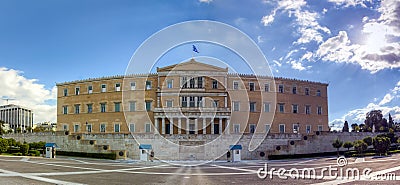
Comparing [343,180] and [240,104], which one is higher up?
[240,104]

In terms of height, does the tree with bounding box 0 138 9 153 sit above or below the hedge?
above

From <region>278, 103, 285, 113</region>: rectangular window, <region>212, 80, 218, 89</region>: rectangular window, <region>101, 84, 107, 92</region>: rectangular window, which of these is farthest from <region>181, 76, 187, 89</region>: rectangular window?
<region>278, 103, 285, 113</region>: rectangular window

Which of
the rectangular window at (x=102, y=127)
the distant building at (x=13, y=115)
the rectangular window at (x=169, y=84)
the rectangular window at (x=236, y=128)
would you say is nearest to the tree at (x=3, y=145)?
the rectangular window at (x=102, y=127)

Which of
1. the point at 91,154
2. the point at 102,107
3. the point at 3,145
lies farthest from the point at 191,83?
the point at 3,145

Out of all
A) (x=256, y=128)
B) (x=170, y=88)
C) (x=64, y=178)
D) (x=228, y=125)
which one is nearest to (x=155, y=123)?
(x=170, y=88)

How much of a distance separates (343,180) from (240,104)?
34779 mm

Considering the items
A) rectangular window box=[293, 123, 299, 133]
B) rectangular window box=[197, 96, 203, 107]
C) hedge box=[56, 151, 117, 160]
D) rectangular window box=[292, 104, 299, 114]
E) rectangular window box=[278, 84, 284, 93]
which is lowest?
hedge box=[56, 151, 117, 160]

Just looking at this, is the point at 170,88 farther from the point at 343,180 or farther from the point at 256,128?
the point at 343,180

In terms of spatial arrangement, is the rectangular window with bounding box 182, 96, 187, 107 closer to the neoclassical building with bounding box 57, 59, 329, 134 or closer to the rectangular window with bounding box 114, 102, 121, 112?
the neoclassical building with bounding box 57, 59, 329, 134

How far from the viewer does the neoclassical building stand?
49.4 metres

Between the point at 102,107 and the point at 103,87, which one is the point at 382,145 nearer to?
the point at 102,107

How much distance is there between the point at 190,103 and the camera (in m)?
49.6

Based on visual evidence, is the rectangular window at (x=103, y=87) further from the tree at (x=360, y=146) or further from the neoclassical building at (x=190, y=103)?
the tree at (x=360, y=146)

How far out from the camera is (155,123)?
4978cm
